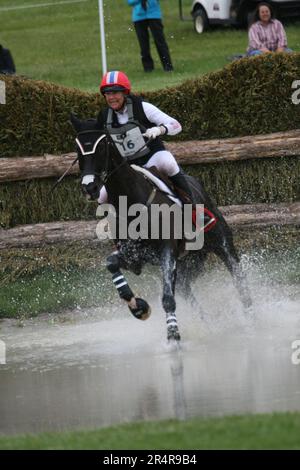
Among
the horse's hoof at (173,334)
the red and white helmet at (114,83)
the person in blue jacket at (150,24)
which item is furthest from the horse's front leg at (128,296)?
the person in blue jacket at (150,24)

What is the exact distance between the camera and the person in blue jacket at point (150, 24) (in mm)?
21797

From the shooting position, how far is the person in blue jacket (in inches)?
858

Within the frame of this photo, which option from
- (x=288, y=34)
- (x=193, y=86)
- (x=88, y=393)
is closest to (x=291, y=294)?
(x=193, y=86)

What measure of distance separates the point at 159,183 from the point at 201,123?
11.5 feet

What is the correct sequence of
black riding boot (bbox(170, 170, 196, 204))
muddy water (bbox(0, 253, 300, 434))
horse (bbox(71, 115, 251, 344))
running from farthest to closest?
black riding boot (bbox(170, 170, 196, 204)) < horse (bbox(71, 115, 251, 344)) < muddy water (bbox(0, 253, 300, 434))

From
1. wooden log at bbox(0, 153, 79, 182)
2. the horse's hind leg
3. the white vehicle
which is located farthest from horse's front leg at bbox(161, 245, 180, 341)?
the white vehicle

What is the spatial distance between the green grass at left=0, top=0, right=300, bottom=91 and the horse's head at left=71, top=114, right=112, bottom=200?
8.46 metres

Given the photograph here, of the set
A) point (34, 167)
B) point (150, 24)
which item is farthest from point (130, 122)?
point (150, 24)

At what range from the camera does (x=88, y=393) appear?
1058 centimetres

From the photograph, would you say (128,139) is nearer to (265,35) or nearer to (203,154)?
(203,154)

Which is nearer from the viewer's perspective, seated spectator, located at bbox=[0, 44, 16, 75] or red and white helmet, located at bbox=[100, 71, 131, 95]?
red and white helmet, located at bbox=[100, 71, 131, 95]

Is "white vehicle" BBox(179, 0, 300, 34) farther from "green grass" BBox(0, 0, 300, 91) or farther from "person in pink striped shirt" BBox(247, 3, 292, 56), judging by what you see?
"person in pink striped shirt" BBox(247, 3, 292, 56)

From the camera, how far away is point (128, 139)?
12492mm

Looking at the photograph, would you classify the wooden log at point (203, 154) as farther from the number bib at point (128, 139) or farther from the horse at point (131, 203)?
the number bib at point (128, 139)
